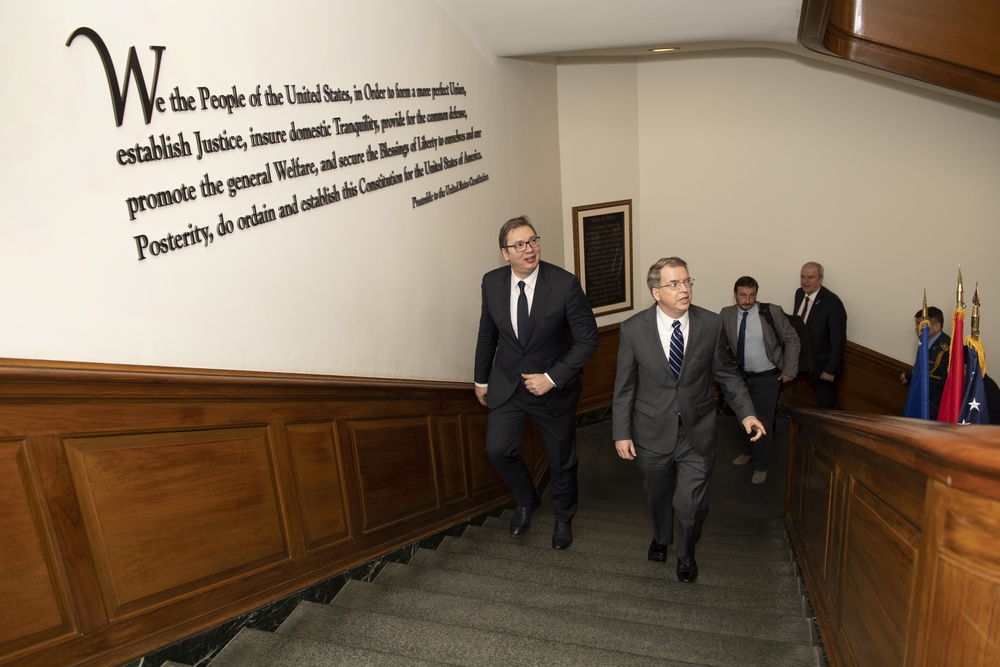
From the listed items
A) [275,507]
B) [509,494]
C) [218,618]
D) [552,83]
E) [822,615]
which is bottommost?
[509,494]

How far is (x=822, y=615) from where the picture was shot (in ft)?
10.5

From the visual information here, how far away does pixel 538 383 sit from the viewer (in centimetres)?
441

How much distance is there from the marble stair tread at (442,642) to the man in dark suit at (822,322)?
→ 5380 mm

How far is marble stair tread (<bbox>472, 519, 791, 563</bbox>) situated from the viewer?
457cm

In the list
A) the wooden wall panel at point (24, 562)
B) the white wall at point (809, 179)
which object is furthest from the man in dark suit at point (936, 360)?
the wooden wall panel at point (24, 562)

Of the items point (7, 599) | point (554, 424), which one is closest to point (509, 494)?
point (554, 424)

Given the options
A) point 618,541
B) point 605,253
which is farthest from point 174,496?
point 605,253

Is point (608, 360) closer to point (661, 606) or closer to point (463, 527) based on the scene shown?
point (463, 527)

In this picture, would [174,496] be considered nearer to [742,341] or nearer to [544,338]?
[544,338]

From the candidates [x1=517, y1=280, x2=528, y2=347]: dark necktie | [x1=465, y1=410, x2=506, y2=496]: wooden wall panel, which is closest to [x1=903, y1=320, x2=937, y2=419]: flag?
[x1=517, y1=280, x2=528, y2=347]: dark necktie

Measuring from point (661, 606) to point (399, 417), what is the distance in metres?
1.70

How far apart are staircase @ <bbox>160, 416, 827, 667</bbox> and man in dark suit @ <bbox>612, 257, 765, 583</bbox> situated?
41 cm

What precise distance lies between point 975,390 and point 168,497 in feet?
12.6

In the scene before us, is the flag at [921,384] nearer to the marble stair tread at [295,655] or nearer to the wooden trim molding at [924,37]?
the wooden trim molding at [924,37]
